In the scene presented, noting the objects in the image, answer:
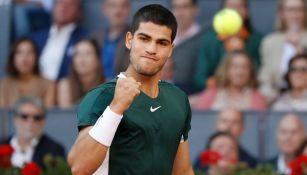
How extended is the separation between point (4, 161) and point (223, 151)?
1.98 metres

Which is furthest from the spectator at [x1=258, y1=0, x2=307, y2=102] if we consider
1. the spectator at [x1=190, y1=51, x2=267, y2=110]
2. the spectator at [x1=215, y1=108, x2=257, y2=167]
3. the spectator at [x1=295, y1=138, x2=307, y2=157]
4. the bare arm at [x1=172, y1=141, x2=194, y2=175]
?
the bare arm at [x1=172, y1=141, x2=194, y2=175]

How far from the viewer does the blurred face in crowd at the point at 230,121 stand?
31.0 feet

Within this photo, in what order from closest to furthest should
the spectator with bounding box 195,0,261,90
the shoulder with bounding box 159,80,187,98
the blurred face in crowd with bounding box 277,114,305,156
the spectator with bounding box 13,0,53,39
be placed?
1. the shoulder with bounding box 159,80,187,98
2. the blurred face in crowd with bounding box 277,114,305,156
3. the spectator with bounding box 195,0,261,90
4. the spectator with bounding box 13,0,53,39

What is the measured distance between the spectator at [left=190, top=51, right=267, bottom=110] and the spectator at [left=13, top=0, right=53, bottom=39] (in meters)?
2.54

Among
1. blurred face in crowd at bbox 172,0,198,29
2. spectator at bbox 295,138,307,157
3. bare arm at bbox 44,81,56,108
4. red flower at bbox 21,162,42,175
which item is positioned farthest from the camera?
blurred face in crowd at bbox 172,0,198,29

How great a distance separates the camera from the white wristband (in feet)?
15.3

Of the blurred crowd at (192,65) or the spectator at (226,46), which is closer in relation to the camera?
the blurred crowd at (192,65)

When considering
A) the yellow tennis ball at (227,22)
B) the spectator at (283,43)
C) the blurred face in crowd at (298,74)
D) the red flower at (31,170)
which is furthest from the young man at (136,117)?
the spectator at (283,43)

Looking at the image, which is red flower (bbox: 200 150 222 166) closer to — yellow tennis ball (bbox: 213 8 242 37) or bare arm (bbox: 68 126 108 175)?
yellow tennis ball (bbox: 213 8 242 37)

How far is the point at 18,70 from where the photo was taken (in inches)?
419

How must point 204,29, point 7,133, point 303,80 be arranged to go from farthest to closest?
point 204,29
point 7,133
point 303,80

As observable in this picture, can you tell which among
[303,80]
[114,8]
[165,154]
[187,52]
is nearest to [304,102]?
[303,80]

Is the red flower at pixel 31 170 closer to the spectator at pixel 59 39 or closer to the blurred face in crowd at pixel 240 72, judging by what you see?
the blurred face in crowd at pixel 240 72

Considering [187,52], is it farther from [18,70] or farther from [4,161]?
[4,161]
